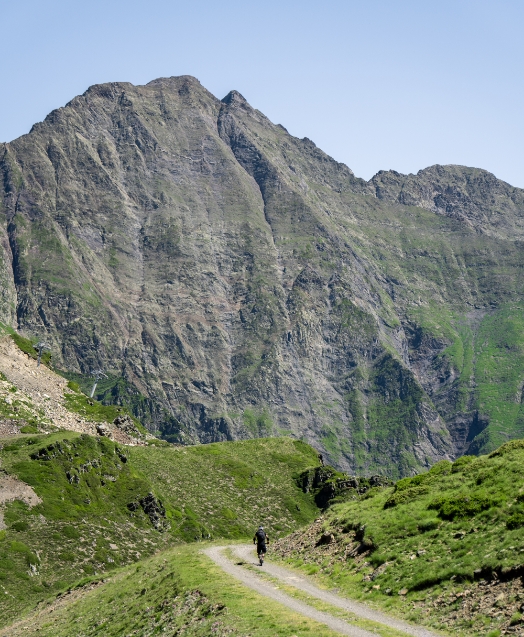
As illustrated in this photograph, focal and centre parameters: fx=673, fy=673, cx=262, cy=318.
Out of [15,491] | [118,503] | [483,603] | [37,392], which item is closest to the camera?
[483,603]

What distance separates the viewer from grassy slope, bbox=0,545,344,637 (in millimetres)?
33688

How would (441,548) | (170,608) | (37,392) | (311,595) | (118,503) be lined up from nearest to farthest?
(441,548) < (311,595) < (170,608) < (118,503) < (37,392)

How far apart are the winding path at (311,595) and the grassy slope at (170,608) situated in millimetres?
897

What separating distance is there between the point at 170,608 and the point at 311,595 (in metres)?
8.97

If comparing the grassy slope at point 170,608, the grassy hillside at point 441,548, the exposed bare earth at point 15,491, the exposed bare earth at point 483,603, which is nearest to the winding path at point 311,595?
the grassy slope at point 170,608

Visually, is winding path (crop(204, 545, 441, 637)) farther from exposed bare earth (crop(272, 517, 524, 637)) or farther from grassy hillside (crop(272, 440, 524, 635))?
exposed bare earth (crop(272, 517, 524, 637))

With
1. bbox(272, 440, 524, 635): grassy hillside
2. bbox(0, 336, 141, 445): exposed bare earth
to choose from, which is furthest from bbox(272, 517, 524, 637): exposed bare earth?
bbox(0, 336, 141, 445): exposed bare earth

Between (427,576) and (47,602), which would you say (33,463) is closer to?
(47,602)

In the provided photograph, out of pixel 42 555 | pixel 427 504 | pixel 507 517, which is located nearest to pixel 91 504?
pixel 42 555

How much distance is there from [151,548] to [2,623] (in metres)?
41.3

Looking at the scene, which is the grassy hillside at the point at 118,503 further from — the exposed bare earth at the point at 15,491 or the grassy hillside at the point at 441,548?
the grassy hillside at the point at 441,548

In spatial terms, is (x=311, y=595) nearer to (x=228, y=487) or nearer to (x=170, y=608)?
(x=170, y=608)

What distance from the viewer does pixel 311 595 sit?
3909cm

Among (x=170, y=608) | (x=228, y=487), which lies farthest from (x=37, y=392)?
(x=170, y=608)
